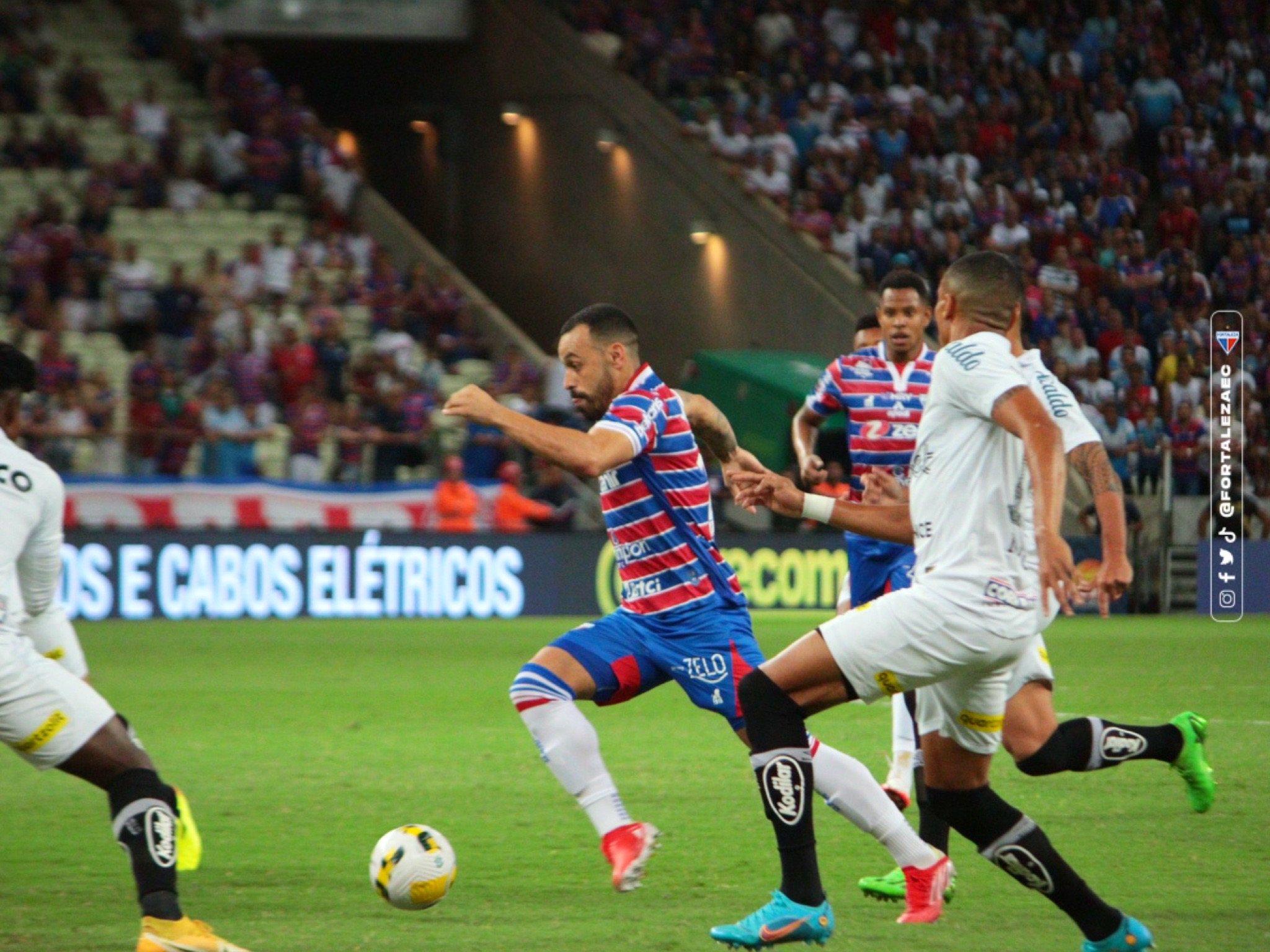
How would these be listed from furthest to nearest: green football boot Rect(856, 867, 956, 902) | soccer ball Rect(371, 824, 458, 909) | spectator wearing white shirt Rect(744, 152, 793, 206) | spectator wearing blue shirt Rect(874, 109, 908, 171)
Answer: spectator wearing white shirt Rect(744, 152, 793, 206), spectator wearing blue shirt Rect(874, 109, 908, 171), green football boot Rect(856, 867, 956, 902), soccer ball Rect(371, 824, 458, 909)

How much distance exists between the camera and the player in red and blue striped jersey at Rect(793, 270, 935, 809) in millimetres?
7656

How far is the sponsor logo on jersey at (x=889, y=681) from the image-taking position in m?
5.18

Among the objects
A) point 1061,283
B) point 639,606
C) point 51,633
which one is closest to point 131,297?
point 1061,283

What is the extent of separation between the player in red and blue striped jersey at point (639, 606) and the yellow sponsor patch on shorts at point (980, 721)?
0.67 meters

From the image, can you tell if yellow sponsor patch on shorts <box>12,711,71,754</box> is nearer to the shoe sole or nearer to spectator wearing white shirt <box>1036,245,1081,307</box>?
the shoe sole

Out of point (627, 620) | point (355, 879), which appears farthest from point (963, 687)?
point (355, 879)

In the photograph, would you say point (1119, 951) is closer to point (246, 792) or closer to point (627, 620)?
point (627, 620)

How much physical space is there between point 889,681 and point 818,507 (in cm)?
76

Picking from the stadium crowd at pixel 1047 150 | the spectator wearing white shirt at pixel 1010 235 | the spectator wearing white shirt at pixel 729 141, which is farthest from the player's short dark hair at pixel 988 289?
the spectator wearing white shirt at pixel 729 141

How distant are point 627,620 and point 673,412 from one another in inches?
29.6

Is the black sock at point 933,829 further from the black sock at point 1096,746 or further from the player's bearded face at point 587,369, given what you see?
the player's bearded face at point 587,369

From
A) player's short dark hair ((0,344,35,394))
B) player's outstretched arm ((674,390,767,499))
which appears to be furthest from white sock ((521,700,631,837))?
player's short dark hair ((0,344,35,394))

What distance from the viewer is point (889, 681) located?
5.20 m

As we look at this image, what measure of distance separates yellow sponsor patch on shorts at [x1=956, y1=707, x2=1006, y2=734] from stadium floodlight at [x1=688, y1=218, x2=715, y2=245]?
22.6 metres
